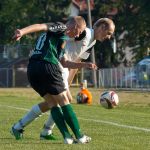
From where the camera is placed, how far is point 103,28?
10.2 meters

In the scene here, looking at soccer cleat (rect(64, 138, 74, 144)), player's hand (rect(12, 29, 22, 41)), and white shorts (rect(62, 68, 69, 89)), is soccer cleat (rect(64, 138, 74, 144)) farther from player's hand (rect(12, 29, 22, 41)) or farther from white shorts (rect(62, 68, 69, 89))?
player's hand (rect(12, 29, 22, 41))

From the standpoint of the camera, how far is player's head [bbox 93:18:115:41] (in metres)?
10.1

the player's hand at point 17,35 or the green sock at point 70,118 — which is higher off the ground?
the player's hand at point 17,35

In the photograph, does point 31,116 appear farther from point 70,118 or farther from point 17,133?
point 70,118

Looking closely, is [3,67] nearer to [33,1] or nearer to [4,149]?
[33,1]

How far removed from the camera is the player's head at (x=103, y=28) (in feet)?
33.2

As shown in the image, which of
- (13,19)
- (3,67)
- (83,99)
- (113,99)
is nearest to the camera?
(113,99)

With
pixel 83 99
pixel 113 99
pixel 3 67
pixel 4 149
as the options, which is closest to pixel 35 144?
pixel 4 149

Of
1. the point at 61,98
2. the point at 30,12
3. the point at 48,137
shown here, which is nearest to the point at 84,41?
the point at 61,98

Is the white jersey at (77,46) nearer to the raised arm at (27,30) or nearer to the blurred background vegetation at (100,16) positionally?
the raised arm at (27,30)

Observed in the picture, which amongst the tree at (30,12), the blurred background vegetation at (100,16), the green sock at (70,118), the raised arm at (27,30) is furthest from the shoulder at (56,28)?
the tree at (30,12)

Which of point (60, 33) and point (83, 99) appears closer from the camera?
point (60, 33)

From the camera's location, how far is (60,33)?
9484mm

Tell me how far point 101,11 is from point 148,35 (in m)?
5.12
